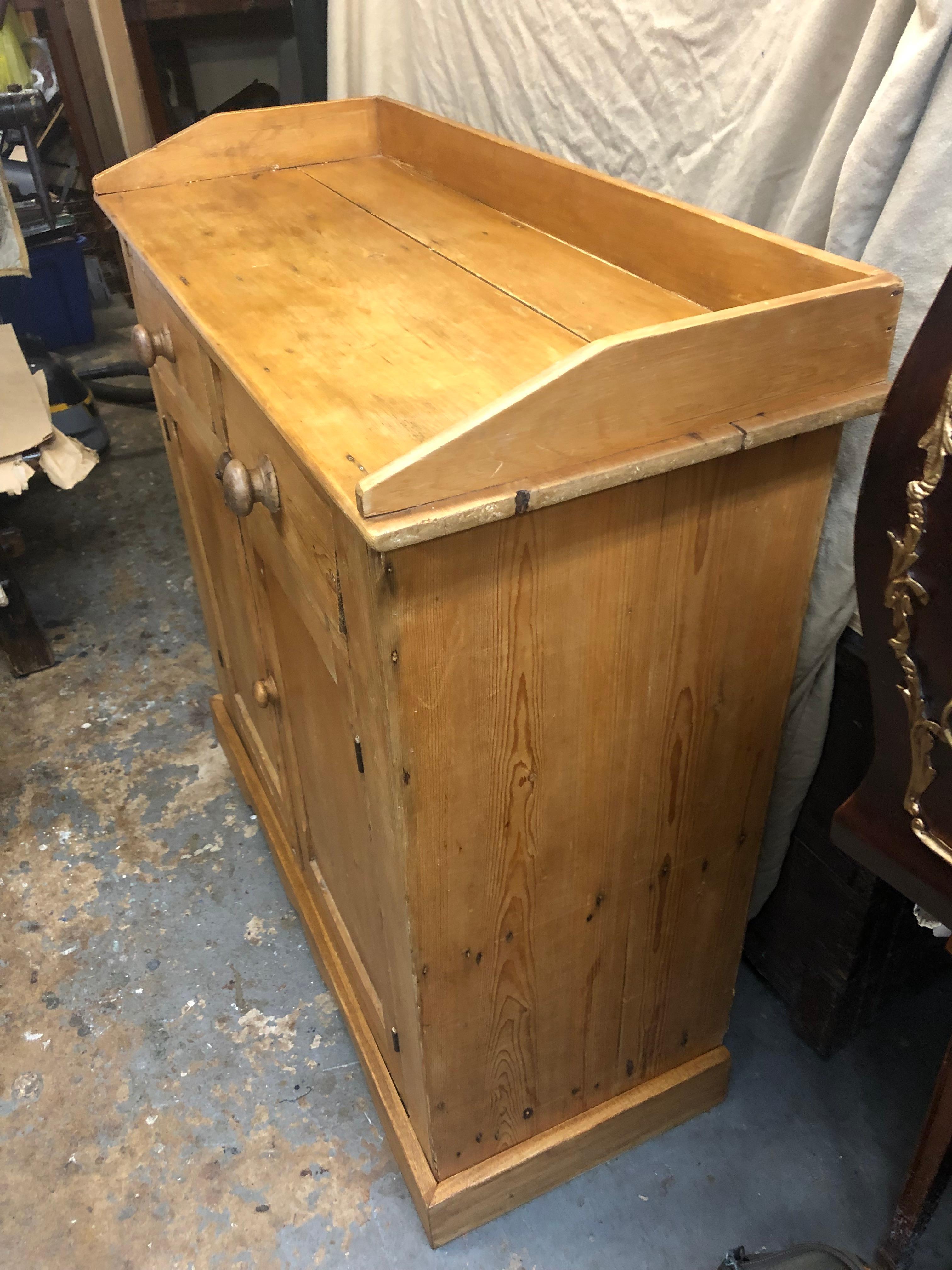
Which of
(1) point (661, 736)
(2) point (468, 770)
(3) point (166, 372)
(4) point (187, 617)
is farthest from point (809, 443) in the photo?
(4) point (187, 617)

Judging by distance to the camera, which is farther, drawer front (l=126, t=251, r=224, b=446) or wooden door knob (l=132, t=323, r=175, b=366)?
wooden door knob (l=132, t=323, r=175, b=366)

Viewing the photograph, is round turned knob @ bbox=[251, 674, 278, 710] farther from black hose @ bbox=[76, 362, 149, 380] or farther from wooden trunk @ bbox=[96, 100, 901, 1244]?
black hose @ bbox=[76, 362, 149, 380]

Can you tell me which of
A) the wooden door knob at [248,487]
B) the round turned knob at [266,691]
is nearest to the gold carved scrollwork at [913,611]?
the wooden door knob at [248,487]

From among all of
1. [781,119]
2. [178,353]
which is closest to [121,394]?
[178,353]

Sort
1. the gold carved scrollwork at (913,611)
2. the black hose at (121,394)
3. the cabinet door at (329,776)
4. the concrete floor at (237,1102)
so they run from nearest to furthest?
the gold carved scrollwork at (913,611) → the cabinet door at (329,776) → the concrete floor at (237,1102) → the black hose at (121,394)

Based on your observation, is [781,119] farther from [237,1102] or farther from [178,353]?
[237,1102]

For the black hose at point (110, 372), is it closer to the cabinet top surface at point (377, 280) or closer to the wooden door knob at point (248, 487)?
the cabinet top surface at point (377, 280)

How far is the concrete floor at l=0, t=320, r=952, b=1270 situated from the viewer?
1.21 m

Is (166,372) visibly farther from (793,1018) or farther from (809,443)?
(793,1018)

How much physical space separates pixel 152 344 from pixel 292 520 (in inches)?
20.9

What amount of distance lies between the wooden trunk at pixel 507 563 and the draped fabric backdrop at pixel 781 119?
0.13 meters

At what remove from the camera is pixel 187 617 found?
2318 mm

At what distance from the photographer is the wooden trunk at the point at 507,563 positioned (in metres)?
0.72

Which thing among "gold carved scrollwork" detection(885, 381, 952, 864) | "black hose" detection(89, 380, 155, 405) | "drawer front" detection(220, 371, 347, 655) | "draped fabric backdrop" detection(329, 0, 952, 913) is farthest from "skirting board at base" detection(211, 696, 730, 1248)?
"black hose" detection(89, 380, 155, 405)
